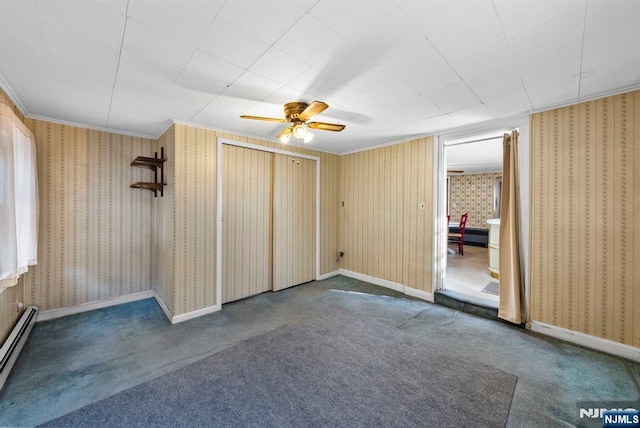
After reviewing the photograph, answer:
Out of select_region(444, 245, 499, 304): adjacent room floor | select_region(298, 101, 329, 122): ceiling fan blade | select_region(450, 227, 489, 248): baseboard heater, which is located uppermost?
select_region(298, 101, 329, 122): ceiling fan blade

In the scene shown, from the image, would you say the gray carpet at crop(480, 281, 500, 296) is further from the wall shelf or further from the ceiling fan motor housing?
the wall shelf

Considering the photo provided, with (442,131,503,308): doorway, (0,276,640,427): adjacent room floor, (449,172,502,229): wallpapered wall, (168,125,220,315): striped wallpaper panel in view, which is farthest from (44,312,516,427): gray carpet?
(449,172,502,229): wallpapered wall

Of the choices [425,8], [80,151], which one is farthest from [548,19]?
[80,151]

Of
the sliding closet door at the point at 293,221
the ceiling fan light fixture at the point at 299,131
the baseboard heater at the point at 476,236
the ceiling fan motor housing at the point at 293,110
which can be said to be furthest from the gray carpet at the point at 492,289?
the baseboard heater at the point at 476,236

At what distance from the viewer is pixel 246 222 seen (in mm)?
3740

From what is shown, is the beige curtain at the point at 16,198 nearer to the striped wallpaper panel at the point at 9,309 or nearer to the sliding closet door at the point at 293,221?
the striped wallpaper panel at the point at 9,309

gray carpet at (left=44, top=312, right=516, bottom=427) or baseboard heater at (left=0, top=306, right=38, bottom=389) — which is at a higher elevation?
baseboard heater at (left=0, top=306, right=38, bottom=389)

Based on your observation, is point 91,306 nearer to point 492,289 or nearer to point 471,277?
point 492,289

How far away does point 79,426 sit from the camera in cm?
157

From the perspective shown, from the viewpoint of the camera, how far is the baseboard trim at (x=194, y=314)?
9.71 ft

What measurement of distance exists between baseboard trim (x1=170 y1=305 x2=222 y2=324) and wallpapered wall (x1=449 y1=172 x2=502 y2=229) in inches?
322

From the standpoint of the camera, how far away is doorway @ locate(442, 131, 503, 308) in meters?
3.75

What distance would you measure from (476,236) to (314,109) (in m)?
7.43

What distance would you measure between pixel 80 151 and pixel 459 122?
4.85m
